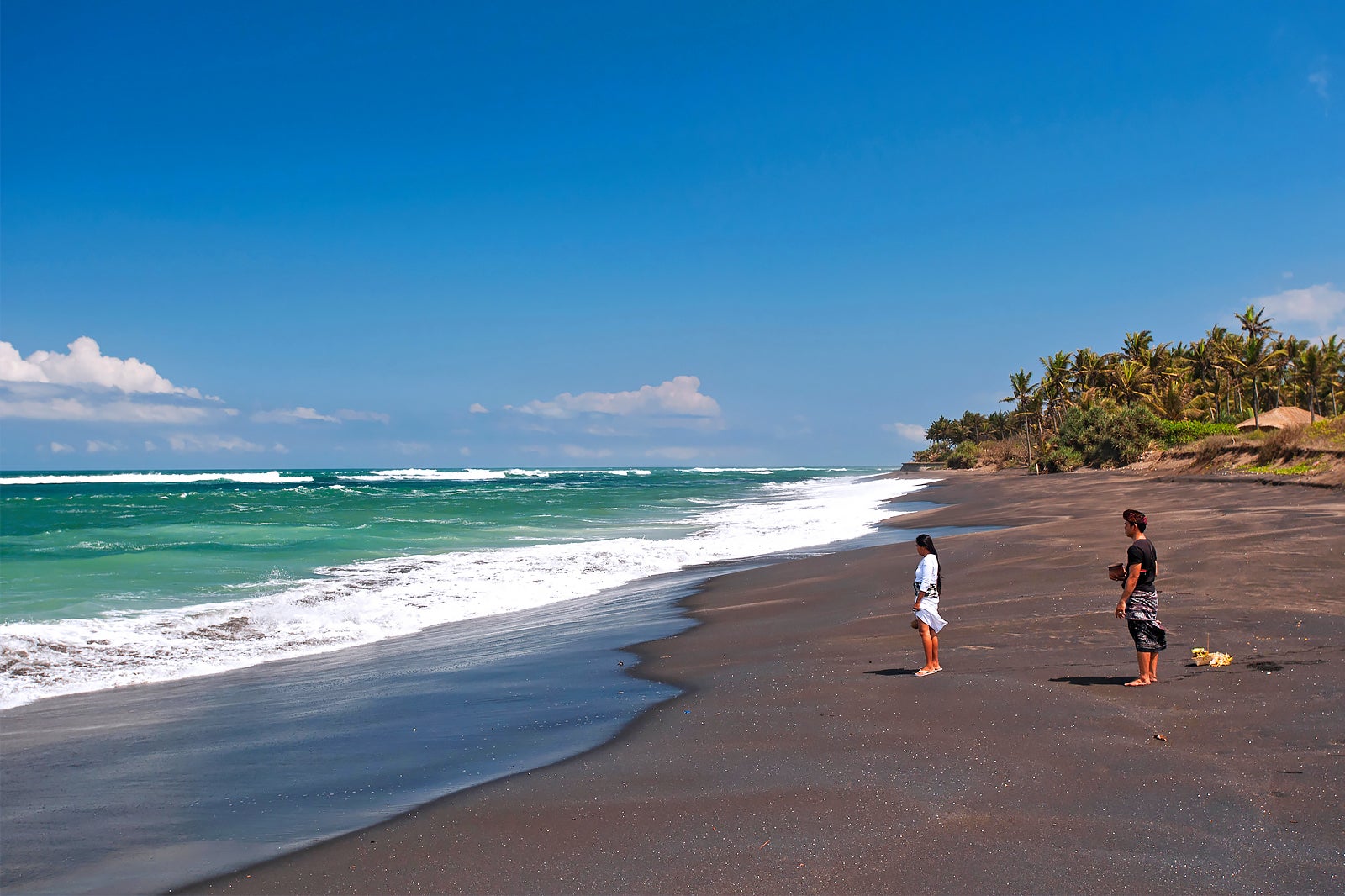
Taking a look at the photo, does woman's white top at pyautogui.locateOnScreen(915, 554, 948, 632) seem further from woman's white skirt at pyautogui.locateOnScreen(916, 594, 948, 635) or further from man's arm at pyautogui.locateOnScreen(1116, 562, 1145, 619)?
man's arm at pyautogui.locateOnScreen(1116, 562, 1145, 619)

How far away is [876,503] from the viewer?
44.6 metres

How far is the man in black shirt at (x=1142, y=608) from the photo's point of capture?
716cm

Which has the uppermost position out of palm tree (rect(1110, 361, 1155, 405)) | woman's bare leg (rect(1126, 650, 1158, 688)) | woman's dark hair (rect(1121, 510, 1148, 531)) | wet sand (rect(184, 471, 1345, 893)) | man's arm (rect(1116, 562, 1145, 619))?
palm tree (rect(1110, 361, 1155, 405))

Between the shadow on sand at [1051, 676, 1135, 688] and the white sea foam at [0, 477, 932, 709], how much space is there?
995 centimetres

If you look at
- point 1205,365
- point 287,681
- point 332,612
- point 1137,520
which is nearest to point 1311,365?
point 1205,365

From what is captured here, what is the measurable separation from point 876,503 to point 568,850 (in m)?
41.7

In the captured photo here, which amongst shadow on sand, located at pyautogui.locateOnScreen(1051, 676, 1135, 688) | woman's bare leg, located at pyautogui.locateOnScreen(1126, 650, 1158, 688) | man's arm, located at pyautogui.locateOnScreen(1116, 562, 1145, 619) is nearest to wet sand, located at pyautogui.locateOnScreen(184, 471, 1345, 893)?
shadow on sand, located at pyautogui.locateOnScreen(1051, 676, 1135, 688)

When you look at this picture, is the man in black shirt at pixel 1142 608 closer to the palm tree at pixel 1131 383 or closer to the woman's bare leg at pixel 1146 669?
the woman's bare leg at pixel 1146 669

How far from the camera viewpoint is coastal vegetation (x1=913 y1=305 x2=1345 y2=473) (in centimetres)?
5694

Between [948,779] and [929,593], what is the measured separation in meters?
2.99

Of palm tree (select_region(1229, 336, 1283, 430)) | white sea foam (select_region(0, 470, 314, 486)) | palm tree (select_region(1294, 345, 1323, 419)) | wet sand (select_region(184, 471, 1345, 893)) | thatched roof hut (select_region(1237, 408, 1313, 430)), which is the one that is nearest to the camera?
wet sand (select_region(184, 471, 1345, 893))

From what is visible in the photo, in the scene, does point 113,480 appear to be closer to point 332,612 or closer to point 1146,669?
point 332,612

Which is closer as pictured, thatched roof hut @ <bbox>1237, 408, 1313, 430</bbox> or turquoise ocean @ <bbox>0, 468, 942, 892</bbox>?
turquoise ocean @ <bbox>0, 468, 942, 892</bbox>

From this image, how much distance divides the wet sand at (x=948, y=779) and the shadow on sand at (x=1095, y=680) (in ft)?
0.10
